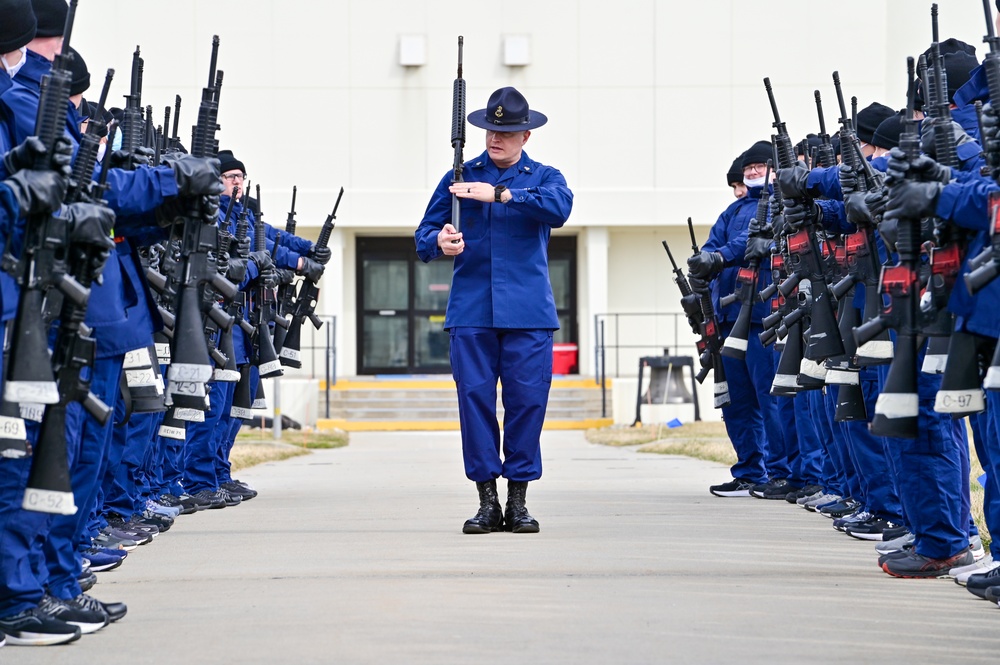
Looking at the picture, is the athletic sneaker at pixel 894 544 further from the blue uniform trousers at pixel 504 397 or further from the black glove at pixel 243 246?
the black glove at pixel 243 246

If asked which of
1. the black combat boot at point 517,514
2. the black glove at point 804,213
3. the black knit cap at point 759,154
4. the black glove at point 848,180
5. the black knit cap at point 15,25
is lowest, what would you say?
the black combat boot at point 517,514

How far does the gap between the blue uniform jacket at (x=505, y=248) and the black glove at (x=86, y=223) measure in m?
3.35

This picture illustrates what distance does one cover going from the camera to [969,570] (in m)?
6.31

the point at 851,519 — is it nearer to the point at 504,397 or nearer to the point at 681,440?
the point at 504,397

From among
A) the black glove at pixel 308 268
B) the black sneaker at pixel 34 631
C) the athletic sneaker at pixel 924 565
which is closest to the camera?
the black sneaker at pixel 34 631

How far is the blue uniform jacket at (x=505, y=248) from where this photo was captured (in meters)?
8.16

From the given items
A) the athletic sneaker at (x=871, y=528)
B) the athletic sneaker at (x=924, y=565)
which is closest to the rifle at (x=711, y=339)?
the athletic sneaker at (x=871, y=528)

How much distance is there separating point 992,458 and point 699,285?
19.4ft

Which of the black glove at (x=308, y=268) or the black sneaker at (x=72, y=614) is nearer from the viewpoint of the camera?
the black sneaker at (x=72, y=614)

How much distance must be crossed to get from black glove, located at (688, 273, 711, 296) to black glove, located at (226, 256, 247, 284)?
11.5ft

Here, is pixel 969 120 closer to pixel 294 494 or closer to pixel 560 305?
pixel 294 494

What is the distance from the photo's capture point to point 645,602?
5648mm

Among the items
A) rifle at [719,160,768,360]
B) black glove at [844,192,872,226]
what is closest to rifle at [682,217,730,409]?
rifle at [719,160,768,360]

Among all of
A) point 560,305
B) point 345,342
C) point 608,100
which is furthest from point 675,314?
point 345,342
